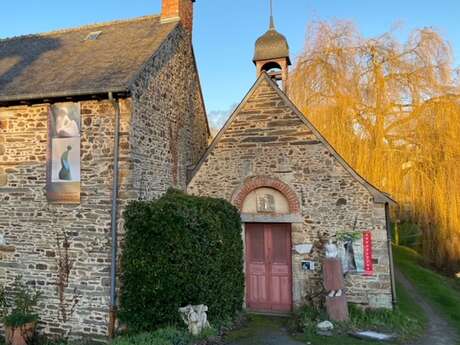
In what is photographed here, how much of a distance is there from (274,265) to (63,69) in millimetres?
7643

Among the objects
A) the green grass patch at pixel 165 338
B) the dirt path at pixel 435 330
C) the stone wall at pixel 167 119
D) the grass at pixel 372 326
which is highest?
the stone wall at pixel 167 119

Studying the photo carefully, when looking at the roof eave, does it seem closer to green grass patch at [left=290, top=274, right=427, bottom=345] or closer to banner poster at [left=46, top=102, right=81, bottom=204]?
banner poster at [left=46, top=102, right=81, bottom=204]

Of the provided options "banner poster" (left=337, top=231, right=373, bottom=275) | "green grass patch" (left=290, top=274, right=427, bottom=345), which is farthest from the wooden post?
"banner poster" (left=337, top=231, right=373, bottom=275)

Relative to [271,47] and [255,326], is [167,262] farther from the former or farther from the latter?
[271,47]

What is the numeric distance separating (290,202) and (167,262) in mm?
3743

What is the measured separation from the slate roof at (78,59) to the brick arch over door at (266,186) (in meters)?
4.04

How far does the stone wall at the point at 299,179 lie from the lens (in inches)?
341

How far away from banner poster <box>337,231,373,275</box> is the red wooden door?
141cm

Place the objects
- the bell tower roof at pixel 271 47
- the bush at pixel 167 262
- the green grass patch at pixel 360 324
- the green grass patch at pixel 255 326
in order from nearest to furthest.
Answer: the bush at pixel 167 262 < the green grass patch at pixel 360 324 < the green grass patch at pixel 255 326 < the bell tower roof at pixel 271 47

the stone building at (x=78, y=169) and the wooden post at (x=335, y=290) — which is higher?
the stone building at (x=78, y=169)

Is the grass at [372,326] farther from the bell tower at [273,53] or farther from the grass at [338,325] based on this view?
the bell tower at [273,53]

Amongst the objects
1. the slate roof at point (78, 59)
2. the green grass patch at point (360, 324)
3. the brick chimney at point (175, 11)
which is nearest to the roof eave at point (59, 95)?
the slate roof at point (78, 59)

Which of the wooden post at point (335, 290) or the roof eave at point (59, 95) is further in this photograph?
the wooden post at point (335, 290)

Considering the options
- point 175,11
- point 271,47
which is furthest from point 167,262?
point 175,11
